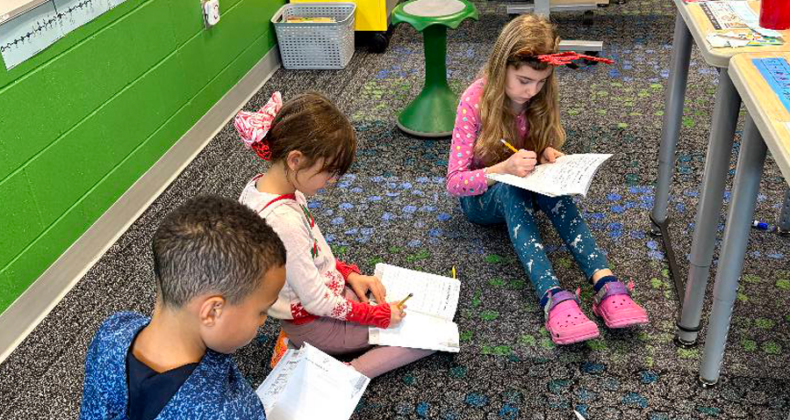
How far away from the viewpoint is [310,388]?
4.77ft

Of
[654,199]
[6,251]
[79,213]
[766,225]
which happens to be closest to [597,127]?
[654,199]

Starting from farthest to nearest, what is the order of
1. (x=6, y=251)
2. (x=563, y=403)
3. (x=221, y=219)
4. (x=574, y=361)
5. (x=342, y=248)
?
(x=342, y=248) → (x=6, y=251) → (x=574, y=361) → (x=563, y=403) → (x=221, y=219)

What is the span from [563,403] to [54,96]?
146 centimetres

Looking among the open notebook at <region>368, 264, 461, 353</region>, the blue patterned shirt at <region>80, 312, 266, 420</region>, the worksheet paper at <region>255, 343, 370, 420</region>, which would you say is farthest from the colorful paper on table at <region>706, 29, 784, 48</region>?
the blue patterned shirt at <region>80, 312, 266, 420</region>

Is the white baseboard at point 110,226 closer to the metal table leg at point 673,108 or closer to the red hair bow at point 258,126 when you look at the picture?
the red hair bow at point 258,126

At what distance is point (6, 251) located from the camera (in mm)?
1844

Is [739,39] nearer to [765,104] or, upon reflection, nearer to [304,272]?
[765,104]

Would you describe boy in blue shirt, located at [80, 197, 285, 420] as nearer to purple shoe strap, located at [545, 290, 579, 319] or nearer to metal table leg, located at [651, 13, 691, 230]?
purple shoe strap, located at [545, 290, 579, 319]

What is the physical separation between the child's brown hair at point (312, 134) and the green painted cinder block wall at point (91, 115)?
792 mm

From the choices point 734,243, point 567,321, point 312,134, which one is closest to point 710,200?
point 734,243

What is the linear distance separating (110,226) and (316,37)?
136 cm

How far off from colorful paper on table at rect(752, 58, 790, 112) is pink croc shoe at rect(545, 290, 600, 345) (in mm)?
646

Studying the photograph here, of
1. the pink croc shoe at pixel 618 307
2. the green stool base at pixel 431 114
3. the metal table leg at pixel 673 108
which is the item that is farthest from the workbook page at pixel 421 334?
the green stool base at pixel 431 114

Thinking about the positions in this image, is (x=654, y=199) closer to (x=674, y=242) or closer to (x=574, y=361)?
(x=674, y=242)
